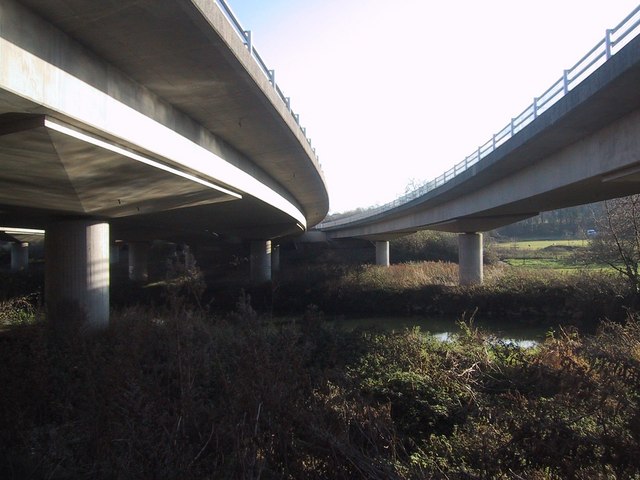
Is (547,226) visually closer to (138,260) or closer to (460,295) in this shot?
(460,295)

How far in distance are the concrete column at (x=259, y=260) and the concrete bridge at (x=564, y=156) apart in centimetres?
1273

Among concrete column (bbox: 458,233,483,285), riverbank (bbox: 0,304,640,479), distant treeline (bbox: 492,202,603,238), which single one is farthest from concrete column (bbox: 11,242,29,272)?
distant treeline (bbox: 492,202,603,238)

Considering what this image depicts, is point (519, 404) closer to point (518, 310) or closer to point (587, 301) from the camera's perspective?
point (587, 301)

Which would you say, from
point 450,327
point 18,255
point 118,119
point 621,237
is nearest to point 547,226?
point 621,237


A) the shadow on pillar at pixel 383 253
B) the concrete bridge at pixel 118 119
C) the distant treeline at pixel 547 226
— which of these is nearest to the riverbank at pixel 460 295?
the concrete bridge at pixel 118 119

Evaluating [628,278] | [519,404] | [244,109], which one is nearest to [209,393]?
[519,404]

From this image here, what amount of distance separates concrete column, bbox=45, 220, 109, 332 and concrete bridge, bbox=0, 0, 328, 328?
3 centimetres

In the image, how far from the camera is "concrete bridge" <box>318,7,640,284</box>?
8.68 m

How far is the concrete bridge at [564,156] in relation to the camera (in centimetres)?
868

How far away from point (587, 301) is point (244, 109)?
1840cm

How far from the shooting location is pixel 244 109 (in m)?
9.40

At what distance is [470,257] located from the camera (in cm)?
2870

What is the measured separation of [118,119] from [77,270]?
23.6 feet

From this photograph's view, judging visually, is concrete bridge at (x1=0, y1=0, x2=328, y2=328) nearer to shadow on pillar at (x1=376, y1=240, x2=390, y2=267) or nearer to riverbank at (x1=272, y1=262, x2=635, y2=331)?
riverbank at (x1=272, y1=262, x2=635, y2=331)
